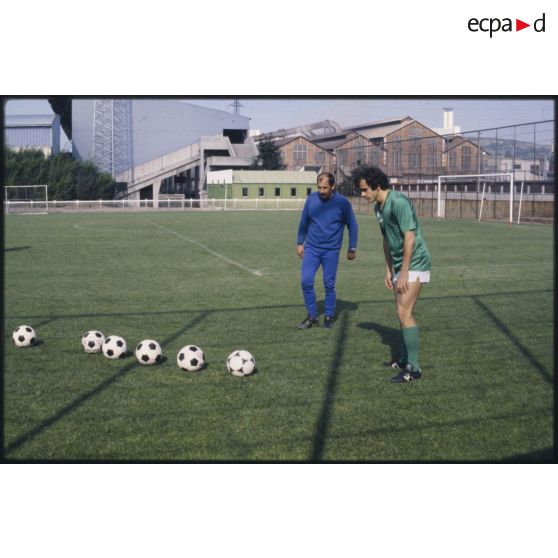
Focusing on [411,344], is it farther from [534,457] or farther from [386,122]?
[386,122]

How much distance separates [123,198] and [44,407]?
5156cm

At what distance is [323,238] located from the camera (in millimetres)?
9750

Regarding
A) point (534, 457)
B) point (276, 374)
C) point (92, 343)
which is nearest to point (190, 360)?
point (276, 374)

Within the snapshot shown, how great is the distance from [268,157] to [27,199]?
18.9m

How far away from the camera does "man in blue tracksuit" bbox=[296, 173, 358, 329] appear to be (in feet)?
31.6

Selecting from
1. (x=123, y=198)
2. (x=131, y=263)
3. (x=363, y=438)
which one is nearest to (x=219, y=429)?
(x=363, y=438)

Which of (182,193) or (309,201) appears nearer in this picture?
(309,201)

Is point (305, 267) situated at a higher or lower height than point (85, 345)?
higher

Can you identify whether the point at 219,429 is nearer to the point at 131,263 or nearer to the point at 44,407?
the point at 44,407

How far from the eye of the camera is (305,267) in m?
9.82

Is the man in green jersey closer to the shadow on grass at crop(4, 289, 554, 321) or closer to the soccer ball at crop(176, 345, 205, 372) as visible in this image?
the soccer ball at crop(176, 345, 205, 372)

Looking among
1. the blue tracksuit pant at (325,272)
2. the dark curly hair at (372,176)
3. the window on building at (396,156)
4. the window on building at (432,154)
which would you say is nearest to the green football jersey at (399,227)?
the dark curly hair at (372,176)

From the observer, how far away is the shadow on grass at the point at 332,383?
16.8ft

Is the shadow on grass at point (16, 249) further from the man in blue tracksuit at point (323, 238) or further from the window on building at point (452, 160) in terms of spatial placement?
the window on building at point (452, 160)
